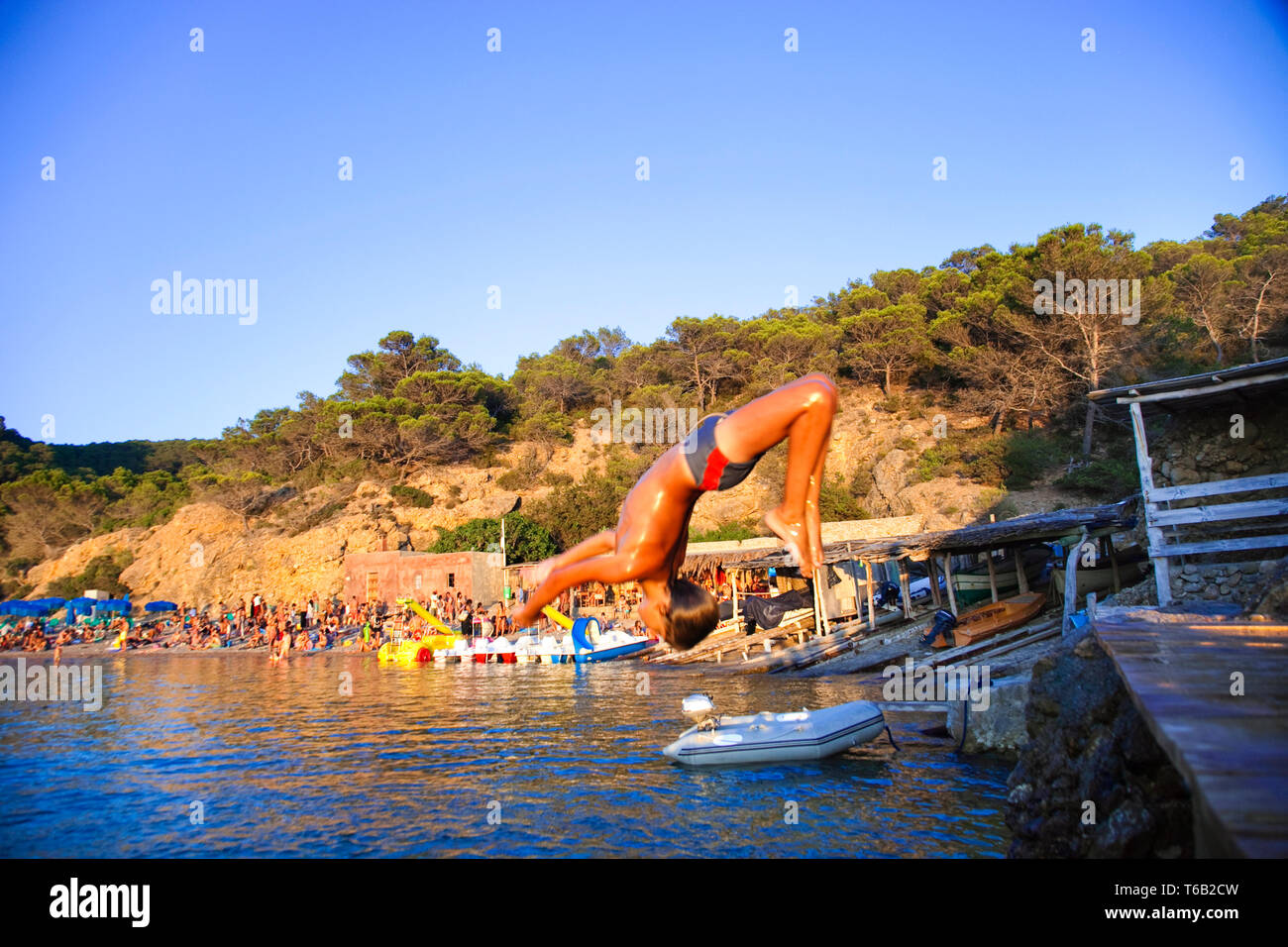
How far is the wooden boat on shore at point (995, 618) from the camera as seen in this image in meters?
19.1

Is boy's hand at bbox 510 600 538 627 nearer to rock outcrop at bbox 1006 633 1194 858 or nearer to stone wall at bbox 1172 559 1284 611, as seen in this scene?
rock outcrop at bbox 1006 633 1194 858

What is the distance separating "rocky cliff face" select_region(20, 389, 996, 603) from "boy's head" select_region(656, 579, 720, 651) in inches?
1491

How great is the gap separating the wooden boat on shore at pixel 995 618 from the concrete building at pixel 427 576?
27.8 metres

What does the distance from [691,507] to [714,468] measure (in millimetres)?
475

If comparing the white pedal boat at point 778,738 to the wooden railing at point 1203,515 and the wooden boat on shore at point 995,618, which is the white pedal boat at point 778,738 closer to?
→ the wooden railing at point 1203,515

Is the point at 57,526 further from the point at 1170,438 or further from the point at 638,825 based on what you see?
the point at 1170,438

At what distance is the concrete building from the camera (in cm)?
4259

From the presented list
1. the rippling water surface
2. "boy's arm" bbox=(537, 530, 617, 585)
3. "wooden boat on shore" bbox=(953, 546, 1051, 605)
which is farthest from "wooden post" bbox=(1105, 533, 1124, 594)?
"boy's arm" bbox=(537, 530, 617, 585)

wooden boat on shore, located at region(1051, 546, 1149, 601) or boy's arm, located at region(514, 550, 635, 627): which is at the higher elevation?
boy's arm, located at region(514, 550, 635, 627)

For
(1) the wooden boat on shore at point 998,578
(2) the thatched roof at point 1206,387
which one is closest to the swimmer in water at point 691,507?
(2) the thatched roof at point 1206,387

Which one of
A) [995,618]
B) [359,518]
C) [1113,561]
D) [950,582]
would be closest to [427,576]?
[359,518]

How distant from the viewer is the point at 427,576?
1686 inches

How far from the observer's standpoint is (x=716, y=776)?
12922 millimetres
